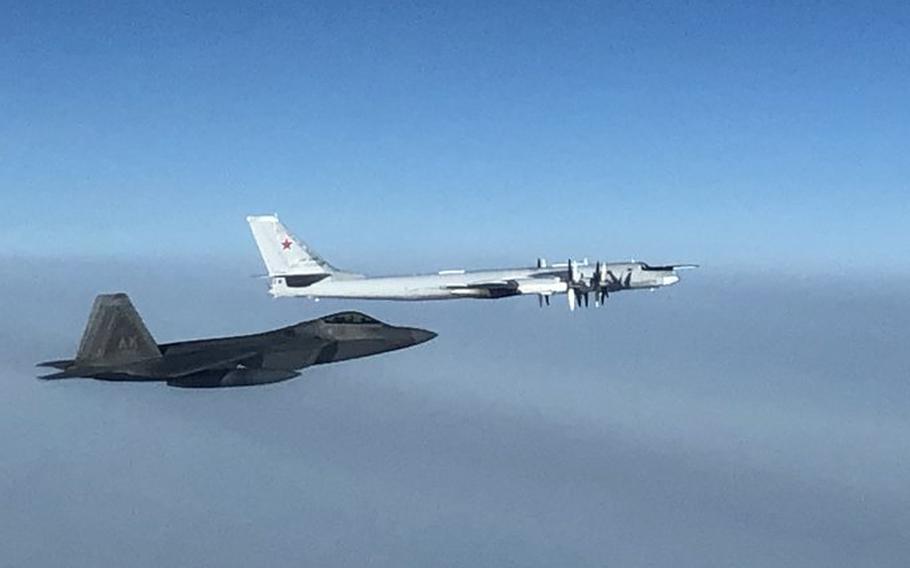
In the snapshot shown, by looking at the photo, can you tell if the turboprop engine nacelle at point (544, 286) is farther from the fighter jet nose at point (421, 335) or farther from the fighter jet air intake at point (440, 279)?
the fighter jet nose at point (421, 335)

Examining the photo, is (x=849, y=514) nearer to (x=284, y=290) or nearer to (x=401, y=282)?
(x=401, y=282)

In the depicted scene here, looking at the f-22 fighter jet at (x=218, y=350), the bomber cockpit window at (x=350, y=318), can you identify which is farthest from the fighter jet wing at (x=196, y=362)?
the bomber cockpit window at (x=350, y=318)

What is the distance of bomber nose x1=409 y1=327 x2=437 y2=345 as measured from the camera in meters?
45.2

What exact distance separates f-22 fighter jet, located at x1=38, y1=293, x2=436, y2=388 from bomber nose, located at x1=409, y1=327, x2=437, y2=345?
62mm

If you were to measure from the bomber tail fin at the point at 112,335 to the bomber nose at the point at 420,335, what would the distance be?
15316mm

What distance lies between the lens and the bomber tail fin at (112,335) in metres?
39.2

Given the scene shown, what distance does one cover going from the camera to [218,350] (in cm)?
4206

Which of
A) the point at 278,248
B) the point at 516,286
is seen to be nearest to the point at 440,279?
the point at 516,286

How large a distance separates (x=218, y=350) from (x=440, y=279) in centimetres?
2628

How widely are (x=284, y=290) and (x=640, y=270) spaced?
32.1 m

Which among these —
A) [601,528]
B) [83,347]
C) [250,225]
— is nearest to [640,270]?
[601,528]

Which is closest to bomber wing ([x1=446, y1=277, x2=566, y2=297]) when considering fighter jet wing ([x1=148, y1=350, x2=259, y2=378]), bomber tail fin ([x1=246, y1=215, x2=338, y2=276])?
bomber tail fin ([x1=246, y1=215, x2=338, y2=276])

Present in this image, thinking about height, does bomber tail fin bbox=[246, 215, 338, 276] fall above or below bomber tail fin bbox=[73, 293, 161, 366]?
above

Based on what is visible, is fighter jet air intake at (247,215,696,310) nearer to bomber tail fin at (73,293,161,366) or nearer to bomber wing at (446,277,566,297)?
bomber wing at (446,277,566,297)
